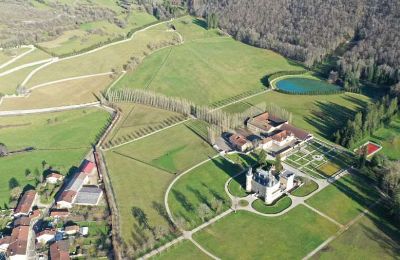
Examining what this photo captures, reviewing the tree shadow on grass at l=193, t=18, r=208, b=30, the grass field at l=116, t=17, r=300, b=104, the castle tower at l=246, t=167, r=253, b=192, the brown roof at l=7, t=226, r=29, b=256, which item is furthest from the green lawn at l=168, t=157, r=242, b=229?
the tree shadow on grass at l=193, t=18, r=208, b=30

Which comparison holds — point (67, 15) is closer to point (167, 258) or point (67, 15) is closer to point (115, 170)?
point (115, 170)

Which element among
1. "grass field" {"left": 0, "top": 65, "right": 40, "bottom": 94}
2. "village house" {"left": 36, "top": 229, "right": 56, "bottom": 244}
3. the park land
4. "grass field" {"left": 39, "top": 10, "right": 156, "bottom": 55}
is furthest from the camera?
"grass field" {"left": 39, "top": 10, "right": 156, "bottom": 55}

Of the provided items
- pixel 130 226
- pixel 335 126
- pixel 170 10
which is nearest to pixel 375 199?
pixel 335 126

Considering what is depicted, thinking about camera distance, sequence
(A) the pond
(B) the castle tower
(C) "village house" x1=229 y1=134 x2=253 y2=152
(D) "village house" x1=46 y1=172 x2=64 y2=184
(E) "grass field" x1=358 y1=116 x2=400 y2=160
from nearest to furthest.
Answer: (B) the castle tower, (D) "village house" x1=46 y1=172 x2=64 y2=184, (E) "grass field" x1=358 y1=116 x2=400 y2=160, (C) "village house" x1=229 y1=134 x2=253 y2=152, (A) the pond

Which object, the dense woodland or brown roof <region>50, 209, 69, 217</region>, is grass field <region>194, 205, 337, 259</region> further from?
the dense woodland

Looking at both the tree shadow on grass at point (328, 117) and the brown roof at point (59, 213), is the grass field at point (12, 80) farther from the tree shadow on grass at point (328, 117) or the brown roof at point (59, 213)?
the tree shadow on grass at point (328, 117)

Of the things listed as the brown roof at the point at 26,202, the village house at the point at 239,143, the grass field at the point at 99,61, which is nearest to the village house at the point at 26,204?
the brown roof at the point at 26,202
